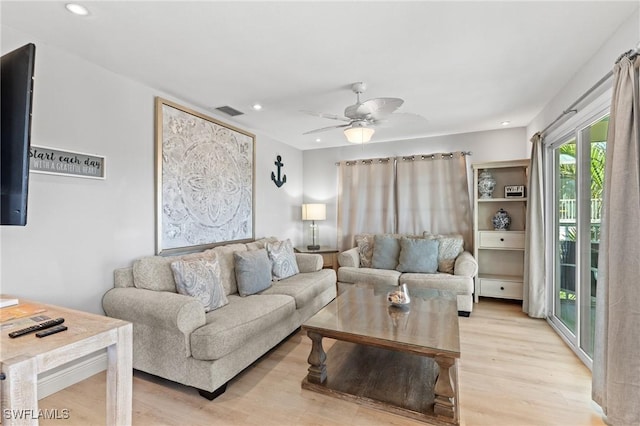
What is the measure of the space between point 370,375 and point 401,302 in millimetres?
618

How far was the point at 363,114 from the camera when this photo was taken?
2.43 m

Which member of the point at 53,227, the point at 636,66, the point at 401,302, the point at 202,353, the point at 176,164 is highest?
the point at 636,66

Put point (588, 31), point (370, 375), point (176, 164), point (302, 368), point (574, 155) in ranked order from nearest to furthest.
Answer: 1. point (588, 31)
2. point (370, 375)
3. point (302, 368)
4. point (574, 155)
5. point (176, 164)

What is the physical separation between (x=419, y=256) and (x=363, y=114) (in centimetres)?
221

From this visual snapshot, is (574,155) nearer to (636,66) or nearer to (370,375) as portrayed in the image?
(636,66)

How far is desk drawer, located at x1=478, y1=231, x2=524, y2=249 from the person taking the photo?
380 cm

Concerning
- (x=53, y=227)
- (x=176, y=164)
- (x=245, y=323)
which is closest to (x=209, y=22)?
(x=176, y=164)

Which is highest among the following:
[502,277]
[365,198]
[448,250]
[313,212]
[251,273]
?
[365,198]

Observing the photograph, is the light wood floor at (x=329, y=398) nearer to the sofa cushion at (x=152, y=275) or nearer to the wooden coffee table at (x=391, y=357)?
the wooden coffee table at (x=391, y=357)

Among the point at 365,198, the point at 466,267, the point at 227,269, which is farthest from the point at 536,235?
the point at 227,269

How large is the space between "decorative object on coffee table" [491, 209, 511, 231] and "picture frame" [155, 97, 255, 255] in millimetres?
3350

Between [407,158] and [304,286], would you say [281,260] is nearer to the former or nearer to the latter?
[304,286]

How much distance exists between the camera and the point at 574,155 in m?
2.68

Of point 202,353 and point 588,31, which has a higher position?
point 588,31
